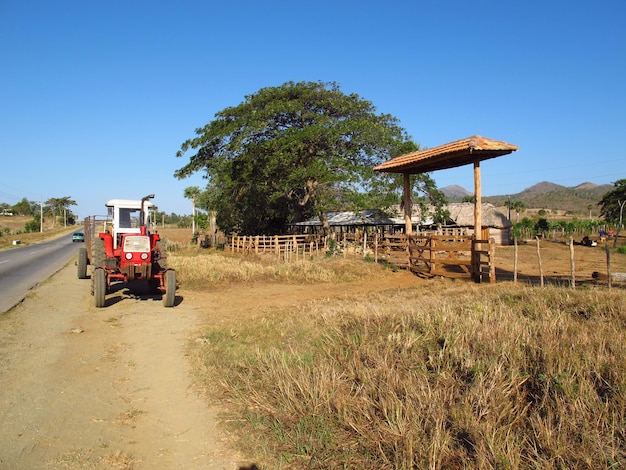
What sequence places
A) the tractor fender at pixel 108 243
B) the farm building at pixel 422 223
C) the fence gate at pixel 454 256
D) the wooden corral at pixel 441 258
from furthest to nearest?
1. the farm building at pixel 422 223
2. the wooden corral at pixel 441 258
3. the fence gate at pixel 454 256
4. the tractor fender at pixel 108 243

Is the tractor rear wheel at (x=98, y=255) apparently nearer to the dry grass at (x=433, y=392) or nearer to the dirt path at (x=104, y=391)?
the dirt path at (x=104, y=391)

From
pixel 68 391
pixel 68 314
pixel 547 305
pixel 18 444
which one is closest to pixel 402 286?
pixel 547 305

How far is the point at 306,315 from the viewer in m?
9.12

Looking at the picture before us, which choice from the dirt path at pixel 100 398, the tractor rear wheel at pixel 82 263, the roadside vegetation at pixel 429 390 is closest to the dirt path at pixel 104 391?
the dirt path at pixel 100 398

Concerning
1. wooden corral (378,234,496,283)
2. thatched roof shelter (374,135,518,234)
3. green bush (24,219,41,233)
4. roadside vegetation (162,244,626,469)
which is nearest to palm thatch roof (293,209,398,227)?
wooden corral (378,234,496,283)

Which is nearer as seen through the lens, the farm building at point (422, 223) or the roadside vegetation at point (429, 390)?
the roadside vegetation at point (429, 390)

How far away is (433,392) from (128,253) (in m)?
8.76

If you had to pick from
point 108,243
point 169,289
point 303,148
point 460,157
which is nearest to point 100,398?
point 169,289

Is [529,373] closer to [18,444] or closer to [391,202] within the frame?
[18,444]

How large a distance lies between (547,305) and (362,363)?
505 cm

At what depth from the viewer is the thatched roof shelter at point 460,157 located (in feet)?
46.9

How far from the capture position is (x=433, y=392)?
14.4ft

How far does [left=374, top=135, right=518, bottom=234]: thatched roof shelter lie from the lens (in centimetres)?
1430

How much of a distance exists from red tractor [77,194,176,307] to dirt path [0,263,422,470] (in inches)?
28.1
